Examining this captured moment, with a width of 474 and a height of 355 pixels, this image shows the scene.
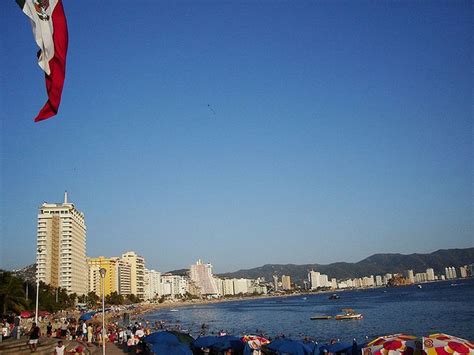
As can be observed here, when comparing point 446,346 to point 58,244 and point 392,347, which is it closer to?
point 392,347

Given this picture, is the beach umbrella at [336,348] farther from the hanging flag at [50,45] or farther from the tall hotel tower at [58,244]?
the tall hotel tower at [58,244]

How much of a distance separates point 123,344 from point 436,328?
114ft

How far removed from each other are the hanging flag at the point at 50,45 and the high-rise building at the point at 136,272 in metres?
183

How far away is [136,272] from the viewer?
18850 centimetres

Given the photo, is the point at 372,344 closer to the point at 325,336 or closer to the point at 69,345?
the point at 69,345

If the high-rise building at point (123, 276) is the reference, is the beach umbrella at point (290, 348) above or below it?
below

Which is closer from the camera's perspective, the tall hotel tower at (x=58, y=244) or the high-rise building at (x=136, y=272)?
the tall hotel tower at (x=58, y=244)

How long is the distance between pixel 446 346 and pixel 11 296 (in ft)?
136

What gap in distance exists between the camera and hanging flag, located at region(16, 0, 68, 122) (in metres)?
6.08

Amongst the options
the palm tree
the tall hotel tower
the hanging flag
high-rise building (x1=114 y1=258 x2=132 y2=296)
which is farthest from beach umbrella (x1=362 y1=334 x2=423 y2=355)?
high-rise building (x1=114 y1=258 x2=132 y2=296)

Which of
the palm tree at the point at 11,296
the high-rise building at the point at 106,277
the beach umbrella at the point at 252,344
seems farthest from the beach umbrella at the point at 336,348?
the high-rise building at the point at 106,277

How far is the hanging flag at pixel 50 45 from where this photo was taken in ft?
20.0

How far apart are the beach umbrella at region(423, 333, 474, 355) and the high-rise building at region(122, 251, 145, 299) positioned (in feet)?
587

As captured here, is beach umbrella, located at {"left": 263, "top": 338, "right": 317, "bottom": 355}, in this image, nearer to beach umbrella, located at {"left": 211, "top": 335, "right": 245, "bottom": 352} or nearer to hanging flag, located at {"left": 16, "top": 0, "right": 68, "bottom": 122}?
beach umbrella, located at {"left": 211, "top": 335, "right": 245, "bottom": 352}
